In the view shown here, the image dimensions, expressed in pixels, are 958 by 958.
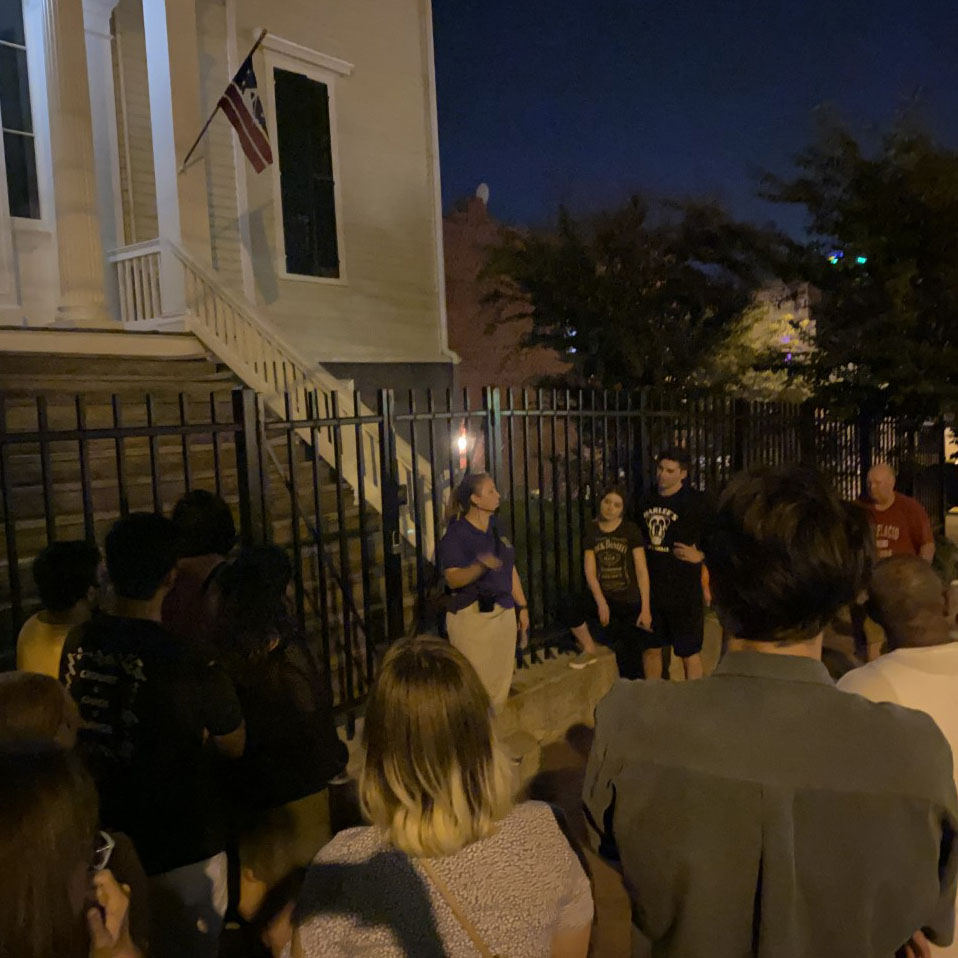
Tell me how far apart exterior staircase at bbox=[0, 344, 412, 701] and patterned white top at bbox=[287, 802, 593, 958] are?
2.44 metres

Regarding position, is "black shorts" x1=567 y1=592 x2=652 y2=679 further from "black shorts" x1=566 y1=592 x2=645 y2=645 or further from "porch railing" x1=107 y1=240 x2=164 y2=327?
"porch railing" x1=107 y1=240 x2=164 y2=327

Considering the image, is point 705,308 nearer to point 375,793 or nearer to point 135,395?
point 135,395

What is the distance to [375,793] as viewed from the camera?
5.69ft

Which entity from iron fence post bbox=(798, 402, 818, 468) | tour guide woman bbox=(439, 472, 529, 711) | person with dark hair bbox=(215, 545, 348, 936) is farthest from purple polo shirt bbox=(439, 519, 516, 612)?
iron fence post bbox=(798, 402, 818, 468)

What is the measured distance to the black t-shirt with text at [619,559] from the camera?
208 inches

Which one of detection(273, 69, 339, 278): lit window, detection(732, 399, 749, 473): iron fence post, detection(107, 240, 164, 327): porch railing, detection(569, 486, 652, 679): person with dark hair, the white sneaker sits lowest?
the white sneaker

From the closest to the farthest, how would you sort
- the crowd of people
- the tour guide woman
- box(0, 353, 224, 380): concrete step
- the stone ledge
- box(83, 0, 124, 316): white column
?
the crowd of people < the tour guide woman < the stone ledge < box(0, 353, 224, 380): concrete step < box(83, 0, 124, 316): white column

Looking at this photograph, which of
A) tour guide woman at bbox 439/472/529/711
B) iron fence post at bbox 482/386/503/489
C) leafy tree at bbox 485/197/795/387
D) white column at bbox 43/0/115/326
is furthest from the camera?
leafy tree at bbox 485/197/795/387

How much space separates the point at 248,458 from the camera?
4.33 metres

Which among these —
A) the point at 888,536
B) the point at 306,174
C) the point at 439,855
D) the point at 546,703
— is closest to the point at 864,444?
the point at 888,536

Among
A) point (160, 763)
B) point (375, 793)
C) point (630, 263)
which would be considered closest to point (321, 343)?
point (630, 263)

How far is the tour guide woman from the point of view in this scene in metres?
4.61

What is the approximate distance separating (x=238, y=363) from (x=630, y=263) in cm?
679

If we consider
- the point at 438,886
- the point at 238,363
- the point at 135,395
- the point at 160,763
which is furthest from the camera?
the point at 238,363
